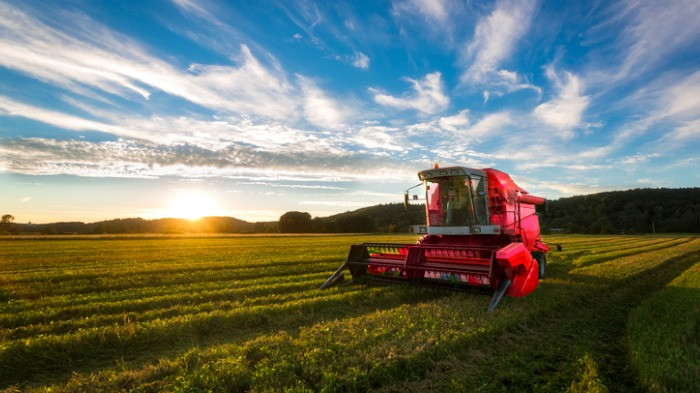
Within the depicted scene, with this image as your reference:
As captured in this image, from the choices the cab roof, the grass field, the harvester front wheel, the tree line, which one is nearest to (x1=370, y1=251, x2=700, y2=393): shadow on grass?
the grass field

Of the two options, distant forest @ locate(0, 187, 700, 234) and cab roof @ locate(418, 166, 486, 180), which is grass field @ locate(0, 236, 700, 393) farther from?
distant forest @ locate(0, 187, 700, 234)

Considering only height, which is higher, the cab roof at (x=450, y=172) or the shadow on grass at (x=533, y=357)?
the cab roof at (x=450, y=172)

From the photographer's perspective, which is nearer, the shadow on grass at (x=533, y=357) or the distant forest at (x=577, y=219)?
the shadow on grass at (x=533, y=357)

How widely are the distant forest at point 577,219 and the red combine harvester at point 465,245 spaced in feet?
180

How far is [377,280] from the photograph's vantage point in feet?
34.3

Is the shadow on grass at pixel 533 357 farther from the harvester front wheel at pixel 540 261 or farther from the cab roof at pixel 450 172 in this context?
the harvester front wheel at pixel 540 261

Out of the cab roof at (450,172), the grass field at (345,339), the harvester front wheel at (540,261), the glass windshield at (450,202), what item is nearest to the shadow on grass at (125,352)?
the grass field at (345,339)

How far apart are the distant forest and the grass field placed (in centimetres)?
5818

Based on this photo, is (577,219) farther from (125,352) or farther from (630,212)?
(125,352)

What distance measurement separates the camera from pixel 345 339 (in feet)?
18.1

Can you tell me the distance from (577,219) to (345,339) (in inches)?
3935

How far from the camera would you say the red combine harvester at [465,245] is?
325 inches

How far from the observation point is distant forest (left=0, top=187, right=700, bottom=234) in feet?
245

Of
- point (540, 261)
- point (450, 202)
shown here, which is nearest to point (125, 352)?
point (450, 202)
